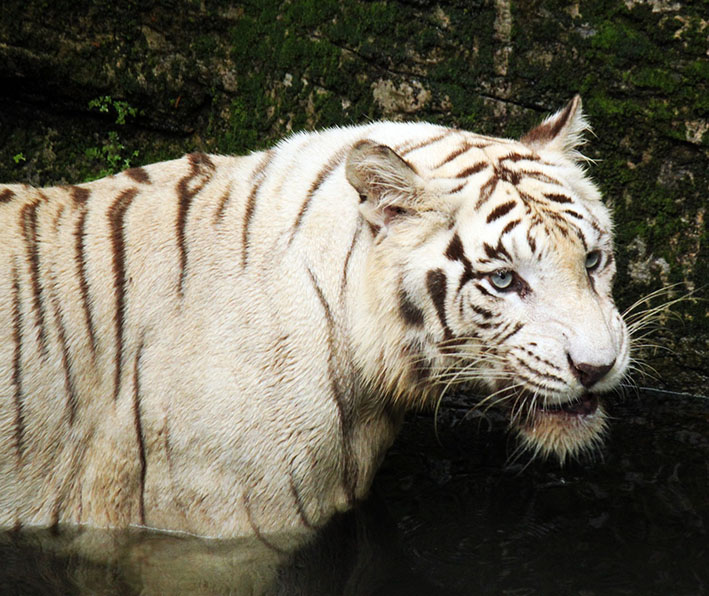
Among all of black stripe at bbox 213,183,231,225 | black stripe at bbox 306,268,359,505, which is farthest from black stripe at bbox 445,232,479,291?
black stripe at bbox 213,183,231,225

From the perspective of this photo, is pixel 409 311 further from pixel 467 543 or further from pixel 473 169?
pixel 467 543

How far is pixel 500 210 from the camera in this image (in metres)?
2.25

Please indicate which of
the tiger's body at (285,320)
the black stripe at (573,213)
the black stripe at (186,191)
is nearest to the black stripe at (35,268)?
the tiger's body at (285,320)

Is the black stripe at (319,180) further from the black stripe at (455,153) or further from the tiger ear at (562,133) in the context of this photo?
the tiger ear at (562,133)

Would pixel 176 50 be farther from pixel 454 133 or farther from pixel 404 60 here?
pixel 454 133

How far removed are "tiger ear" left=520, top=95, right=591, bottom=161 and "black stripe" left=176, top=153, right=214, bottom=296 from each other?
101 centimetres

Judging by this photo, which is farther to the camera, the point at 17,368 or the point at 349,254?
the point at 17,368

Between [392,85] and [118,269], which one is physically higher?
[392,85]

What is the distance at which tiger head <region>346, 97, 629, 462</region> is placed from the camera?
2160mm

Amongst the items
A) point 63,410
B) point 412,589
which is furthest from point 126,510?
point 412,589

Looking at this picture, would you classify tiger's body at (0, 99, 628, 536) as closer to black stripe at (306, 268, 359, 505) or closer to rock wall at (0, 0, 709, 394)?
black stripe at (306, 268, 359, 505)

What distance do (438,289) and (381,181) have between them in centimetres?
32

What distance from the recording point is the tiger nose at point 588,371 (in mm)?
2098

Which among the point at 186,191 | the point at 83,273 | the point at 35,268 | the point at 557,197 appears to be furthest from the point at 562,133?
the point at 35,268
